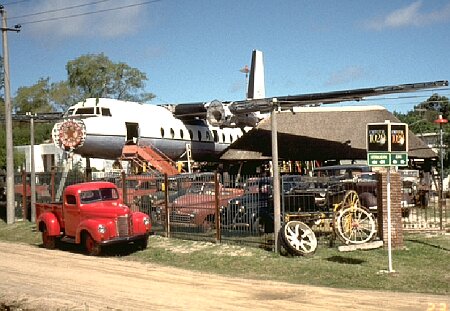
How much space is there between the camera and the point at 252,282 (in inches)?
518

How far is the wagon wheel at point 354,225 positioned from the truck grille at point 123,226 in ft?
19.9

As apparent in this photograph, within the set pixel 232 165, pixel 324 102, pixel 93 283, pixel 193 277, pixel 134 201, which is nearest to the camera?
pixel 93 283

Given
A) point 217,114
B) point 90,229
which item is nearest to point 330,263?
point 90,229

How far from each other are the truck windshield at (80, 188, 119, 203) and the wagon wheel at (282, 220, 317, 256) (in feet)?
19.3

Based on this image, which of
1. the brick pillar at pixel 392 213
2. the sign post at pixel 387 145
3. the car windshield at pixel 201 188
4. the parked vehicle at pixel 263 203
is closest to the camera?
the sign post at pixel 387 145

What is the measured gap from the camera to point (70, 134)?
2734cm

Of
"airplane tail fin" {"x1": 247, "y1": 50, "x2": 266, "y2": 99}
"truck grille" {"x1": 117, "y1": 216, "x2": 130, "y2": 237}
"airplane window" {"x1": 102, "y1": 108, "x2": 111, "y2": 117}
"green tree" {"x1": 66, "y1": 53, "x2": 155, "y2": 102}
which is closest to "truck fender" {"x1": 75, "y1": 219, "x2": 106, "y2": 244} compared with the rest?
"truck grille" {"x1": 117, "y1": 216, "x2": 130, "y2": 237}

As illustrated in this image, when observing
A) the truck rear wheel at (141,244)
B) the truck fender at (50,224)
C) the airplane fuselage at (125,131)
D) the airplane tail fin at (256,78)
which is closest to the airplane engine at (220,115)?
the airplane fuselage at (125,131)

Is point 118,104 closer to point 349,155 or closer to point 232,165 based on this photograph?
point 232,165

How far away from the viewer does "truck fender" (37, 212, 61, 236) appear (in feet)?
62.8

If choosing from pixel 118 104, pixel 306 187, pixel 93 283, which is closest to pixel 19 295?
pixel 93 283

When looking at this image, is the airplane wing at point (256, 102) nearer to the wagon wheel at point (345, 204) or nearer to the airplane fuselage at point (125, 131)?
the airplane fuselage at point (125, 131)

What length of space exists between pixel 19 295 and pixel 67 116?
18.0m

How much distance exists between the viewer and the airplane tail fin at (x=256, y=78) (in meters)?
44.0
